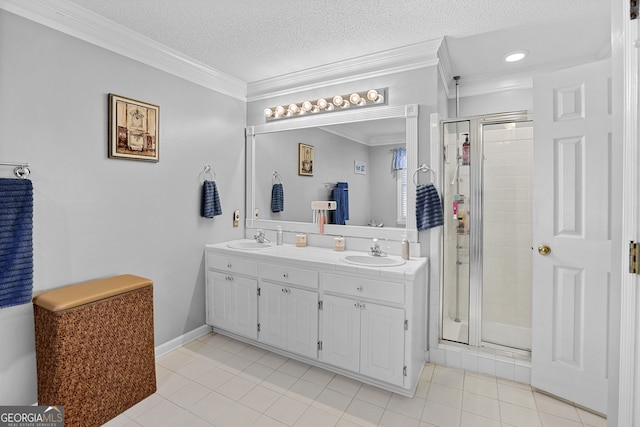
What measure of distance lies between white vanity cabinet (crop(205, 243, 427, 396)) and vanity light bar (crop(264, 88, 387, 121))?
127cm

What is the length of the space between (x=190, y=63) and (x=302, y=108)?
101 centimetres

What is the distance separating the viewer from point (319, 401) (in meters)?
1.99

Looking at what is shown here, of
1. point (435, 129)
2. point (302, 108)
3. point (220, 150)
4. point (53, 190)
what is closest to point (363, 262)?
point (435, 129)

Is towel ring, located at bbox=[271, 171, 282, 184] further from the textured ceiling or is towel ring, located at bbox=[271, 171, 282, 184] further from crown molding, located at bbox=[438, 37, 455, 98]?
crown molding, located at bbox=[438, 37, 455, 98]

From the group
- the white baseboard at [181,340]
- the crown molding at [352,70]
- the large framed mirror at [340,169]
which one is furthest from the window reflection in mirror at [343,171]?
the white baseboard at [181,340]

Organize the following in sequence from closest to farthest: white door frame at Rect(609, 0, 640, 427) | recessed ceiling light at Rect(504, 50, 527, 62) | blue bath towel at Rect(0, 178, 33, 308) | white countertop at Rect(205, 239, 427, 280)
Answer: white door frame at Rect(609, 0, 640, 427), blue bath towel at Rect(0, 178, 33, 308), white countertop at Rect(205, 239, 427, 280), recessed ceiling light at Rect(504, 50, 527, 62)

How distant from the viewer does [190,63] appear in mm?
2648

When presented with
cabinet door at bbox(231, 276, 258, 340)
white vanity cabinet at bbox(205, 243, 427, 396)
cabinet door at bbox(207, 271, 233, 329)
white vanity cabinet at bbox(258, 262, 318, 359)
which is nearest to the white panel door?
white vanity cabinet at bbox(205, 243, 427, 396)

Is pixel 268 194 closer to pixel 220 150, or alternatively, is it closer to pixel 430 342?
pixel 220 150

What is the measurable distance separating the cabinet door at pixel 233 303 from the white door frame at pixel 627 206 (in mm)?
2166

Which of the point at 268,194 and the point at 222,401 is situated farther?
the point at 268,194

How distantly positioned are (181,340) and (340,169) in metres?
2.03

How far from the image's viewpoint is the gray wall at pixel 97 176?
1.75 metres

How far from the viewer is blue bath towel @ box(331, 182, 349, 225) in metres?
2.80
